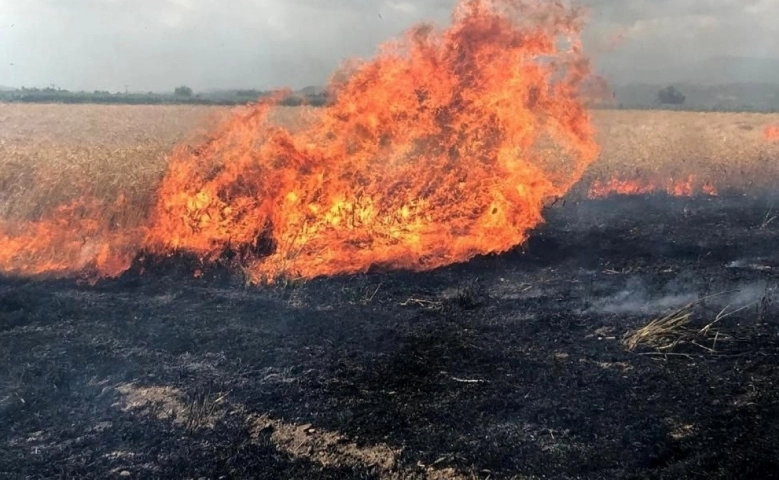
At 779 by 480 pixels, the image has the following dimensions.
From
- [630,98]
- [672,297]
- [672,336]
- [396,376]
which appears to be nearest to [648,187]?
[672,297]

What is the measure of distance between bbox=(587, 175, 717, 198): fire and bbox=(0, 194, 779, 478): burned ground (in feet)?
27.4

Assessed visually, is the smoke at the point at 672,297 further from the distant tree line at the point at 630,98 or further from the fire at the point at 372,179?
the distant tree line at the point at 630,98

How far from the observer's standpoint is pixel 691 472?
4719mm

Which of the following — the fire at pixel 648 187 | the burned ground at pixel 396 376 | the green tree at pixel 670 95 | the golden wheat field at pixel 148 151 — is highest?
the green tree at pixel 670 95

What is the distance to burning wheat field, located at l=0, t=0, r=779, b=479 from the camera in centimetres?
530

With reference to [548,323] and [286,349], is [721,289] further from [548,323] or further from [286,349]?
[286,349]

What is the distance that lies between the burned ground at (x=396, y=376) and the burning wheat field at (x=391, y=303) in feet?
0.11

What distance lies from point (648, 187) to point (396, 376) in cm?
1676

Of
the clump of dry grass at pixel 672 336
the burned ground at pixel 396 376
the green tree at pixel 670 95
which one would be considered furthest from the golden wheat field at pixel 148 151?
the green tree at pixel 670 95

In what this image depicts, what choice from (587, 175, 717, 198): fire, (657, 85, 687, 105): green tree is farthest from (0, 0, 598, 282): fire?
(657, 85, 687, 105): green tree

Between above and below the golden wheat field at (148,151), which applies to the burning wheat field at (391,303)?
below

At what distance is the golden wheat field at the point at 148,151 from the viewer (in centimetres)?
1534

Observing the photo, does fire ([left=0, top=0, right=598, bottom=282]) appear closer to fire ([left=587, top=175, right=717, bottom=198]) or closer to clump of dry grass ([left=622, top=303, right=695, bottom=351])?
clump of dry grass ([left=622, top=303, right=695, bottom=351])

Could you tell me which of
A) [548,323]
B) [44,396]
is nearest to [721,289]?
[548,323]
